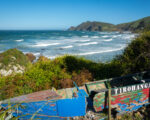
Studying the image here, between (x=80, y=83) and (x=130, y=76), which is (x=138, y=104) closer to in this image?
(x=130, y=76)

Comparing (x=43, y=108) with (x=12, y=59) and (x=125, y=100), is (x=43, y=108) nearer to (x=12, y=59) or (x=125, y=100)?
(x=125, y=100)

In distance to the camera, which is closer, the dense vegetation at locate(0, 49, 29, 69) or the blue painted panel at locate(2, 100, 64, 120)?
the blue painted panel at locate(2, 100, 64, 120)

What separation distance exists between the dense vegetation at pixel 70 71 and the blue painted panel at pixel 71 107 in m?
Answer: 2.54

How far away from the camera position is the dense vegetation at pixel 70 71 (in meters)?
8.15

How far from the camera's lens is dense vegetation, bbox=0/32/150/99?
8146mm

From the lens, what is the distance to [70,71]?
1041 cm

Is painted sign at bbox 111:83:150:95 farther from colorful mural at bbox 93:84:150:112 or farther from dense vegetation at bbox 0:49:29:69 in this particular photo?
dense vegetation at bbox 0:49:29:69

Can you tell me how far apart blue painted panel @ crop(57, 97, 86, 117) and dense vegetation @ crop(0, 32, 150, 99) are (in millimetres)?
2542

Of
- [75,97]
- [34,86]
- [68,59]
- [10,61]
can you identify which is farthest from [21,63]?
[75,97]

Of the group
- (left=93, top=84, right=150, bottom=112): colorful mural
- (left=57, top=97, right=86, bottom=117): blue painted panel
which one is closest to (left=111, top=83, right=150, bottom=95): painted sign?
(left=93, top=84, right=150, bottom=112): colorful mural

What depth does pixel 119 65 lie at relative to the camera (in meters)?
10.4

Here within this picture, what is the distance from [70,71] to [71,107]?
4.61 metres

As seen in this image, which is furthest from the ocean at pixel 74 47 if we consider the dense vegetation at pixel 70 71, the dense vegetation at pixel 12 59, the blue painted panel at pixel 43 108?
the blue painted panel at pixel 43 108

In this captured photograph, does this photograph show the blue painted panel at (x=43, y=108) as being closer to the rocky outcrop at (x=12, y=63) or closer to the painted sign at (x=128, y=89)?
the painted sign at (x=128, y=89)
